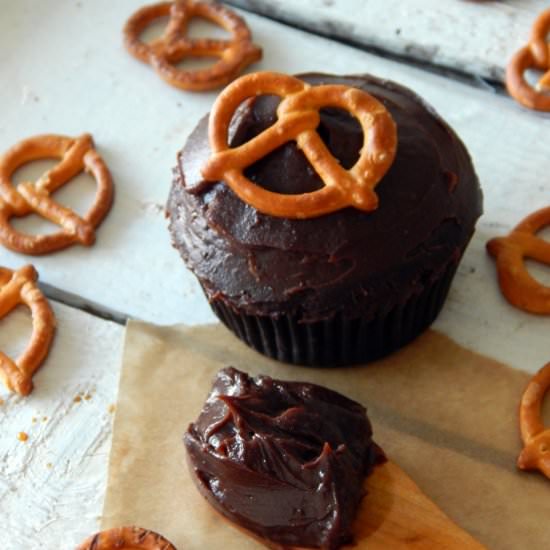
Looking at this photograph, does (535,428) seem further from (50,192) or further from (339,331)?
(50,192)

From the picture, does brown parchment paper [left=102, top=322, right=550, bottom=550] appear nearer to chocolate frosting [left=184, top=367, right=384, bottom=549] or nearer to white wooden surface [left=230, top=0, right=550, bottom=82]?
chocolate frosting [left=184, top=367, right=384, bottom=549]

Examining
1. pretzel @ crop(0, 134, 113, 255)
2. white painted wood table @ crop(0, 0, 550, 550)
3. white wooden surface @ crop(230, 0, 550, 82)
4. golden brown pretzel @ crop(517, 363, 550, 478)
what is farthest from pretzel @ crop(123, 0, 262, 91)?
golden brown pretzel @ crop(517, 363, 550, 478)

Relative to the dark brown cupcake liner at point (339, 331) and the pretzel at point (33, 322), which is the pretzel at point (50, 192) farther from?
the dark brown cupcake liner at point (339, 331)

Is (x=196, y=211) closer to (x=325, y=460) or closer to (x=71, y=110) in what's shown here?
(x=325, y=460)

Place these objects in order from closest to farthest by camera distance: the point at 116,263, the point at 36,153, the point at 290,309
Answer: the point at 290,309 < the point at 116,263 < the point at 36,153

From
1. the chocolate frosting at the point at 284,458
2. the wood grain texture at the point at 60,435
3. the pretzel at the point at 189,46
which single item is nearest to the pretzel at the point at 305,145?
the chocolate frosting at the point at 284,458

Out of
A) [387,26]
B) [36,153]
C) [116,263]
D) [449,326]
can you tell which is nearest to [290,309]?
[449,326]
